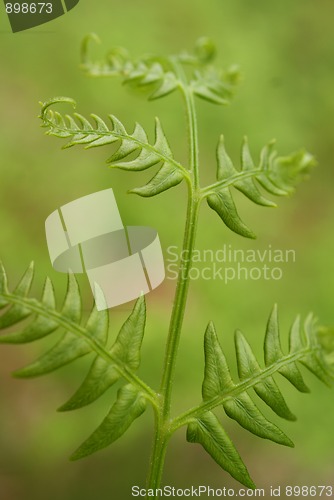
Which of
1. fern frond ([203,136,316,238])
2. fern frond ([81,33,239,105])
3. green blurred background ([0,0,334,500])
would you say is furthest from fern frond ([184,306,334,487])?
green blurred background ([0,0,334,500])

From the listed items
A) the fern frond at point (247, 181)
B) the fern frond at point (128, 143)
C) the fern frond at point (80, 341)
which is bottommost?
the fern frond at point (80, 341)

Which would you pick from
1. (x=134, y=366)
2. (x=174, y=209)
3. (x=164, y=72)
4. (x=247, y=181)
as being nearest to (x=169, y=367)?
(x=134, y=366)

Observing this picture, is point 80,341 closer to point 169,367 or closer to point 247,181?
point 169,367

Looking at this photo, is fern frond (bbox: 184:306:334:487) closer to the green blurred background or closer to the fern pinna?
the fern pinna

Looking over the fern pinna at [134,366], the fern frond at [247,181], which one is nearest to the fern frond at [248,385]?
the fern pinna at [134,366]

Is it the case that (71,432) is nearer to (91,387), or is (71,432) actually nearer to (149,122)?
(149,122)

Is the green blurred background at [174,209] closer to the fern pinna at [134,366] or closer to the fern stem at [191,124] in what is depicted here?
the fern stem at [191,124]
